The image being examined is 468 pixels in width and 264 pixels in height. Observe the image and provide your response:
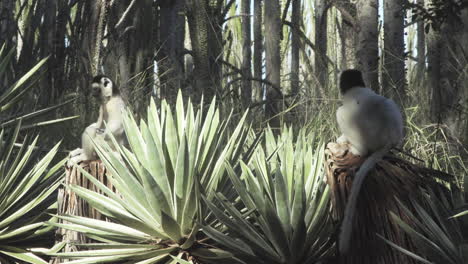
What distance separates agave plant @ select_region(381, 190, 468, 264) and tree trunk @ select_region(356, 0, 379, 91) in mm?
3430

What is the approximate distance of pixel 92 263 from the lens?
3.39 m

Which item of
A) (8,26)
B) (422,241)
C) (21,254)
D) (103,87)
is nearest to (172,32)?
(8,26)

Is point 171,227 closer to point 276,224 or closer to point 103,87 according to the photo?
point 276,224

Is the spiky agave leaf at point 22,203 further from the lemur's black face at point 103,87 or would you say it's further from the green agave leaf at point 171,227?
the green agave leaf at point 171,227

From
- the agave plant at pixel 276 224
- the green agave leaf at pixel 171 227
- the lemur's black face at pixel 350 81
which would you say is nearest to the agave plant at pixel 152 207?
the green agave leaf at pixel 171 227

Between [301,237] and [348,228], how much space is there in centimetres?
34

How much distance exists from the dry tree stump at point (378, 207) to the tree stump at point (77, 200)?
1.44 meters

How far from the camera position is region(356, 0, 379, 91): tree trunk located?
21.4ft

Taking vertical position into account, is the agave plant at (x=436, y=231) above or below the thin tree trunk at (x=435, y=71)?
below

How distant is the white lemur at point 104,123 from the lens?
413 centimetres

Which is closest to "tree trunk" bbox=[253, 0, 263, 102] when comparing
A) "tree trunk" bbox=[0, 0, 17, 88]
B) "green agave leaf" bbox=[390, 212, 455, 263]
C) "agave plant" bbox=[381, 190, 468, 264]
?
"tree trunk" bbox=[0, 0, 17, 88]

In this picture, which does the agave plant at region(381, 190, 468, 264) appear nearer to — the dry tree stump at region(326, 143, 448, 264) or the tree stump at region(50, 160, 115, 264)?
the dry tree stump at region(326, 143, 448, 264)

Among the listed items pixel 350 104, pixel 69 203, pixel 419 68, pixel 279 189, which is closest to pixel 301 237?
pixel 279 189

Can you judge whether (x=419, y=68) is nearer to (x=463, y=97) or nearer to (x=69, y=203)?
(x=463, y=97)
